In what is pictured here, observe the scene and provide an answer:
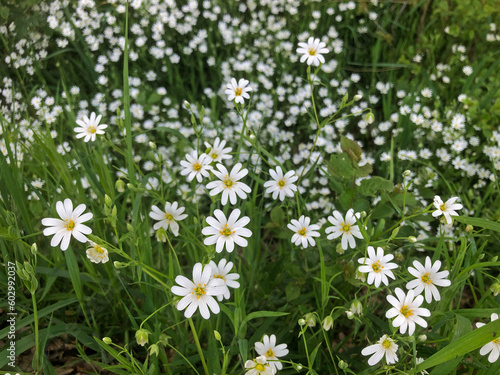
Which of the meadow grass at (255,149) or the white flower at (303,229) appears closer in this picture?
the white flower at (303,229)

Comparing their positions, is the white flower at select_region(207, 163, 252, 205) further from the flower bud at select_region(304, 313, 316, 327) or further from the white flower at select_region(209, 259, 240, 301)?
the flower bud at select_region(304, 313, 316, 327)

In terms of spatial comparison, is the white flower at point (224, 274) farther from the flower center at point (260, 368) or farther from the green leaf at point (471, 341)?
the green leaf at point (471, 341)

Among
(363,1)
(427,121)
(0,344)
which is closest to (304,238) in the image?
(0,344)

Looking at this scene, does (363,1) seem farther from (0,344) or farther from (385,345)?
(0,344)

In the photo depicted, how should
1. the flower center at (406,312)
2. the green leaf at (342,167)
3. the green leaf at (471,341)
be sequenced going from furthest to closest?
1. the green leaf at (342,167)
2. the flower center at (406,312)
3. the green leaf at (471,341)

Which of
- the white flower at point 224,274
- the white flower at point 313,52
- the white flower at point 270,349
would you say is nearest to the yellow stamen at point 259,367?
the white flower at point 270,349

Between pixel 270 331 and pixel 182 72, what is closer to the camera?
pixel 270 331

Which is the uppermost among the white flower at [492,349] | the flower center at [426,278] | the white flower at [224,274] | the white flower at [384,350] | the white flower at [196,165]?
the white flower at [196,165]
